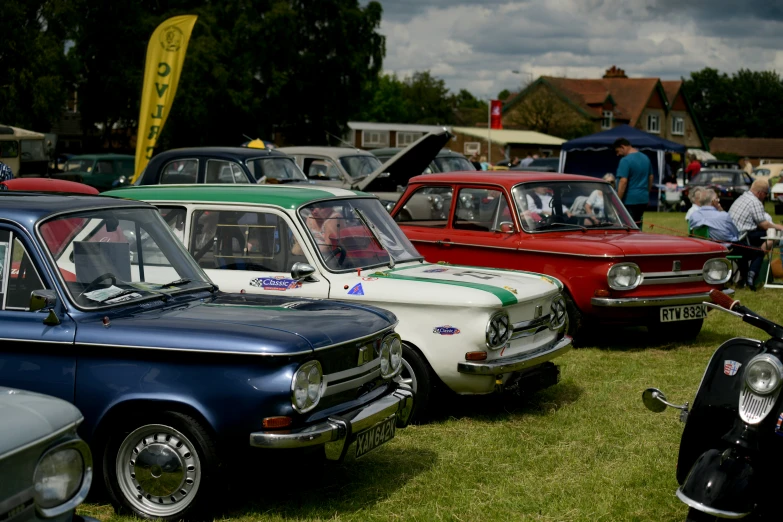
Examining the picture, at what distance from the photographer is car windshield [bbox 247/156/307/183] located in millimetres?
15961

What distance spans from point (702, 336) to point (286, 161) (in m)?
8.33

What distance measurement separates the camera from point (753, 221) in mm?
14398

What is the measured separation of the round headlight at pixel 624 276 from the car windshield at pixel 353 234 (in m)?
2.29

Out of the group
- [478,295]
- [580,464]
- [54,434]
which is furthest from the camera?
[478,295]

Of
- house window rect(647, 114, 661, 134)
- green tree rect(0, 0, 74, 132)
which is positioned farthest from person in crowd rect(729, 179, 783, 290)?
house window rect(647, 114, 661, 134)

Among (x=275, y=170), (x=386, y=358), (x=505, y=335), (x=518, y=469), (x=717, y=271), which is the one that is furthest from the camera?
(x=275, y=170)

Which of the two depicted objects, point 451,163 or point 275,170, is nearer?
point 275,170

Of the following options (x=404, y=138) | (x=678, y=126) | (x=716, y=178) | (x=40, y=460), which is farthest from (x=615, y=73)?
(x=40, y=460)

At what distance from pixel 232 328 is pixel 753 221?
446 inches

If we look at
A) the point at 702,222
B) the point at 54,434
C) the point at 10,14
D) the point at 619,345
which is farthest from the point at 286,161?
the point at 10,14

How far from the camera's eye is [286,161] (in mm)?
16906

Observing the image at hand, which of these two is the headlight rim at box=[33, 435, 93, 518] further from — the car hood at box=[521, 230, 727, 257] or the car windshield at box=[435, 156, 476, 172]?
the car windshield at box=[435, 156, 476, 172]

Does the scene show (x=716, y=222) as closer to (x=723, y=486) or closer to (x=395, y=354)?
(x=395, y=354)

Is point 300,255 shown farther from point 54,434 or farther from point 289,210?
point 54,434
